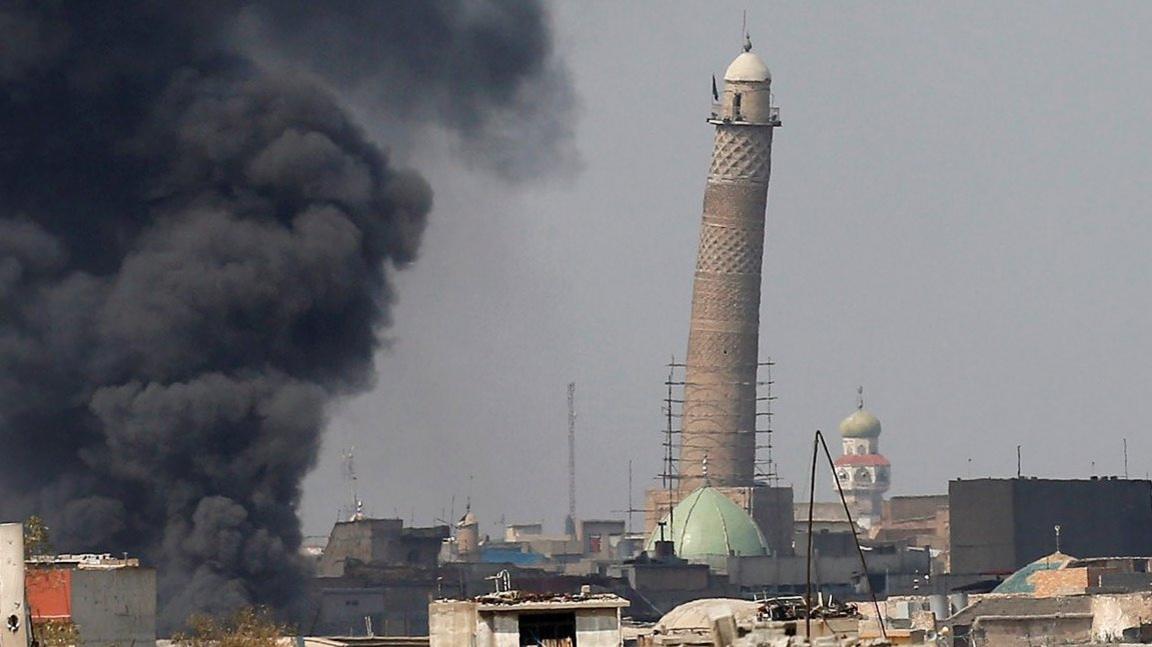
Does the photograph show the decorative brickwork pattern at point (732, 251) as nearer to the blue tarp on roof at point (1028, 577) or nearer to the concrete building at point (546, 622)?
the blue tarp on roof at point (1028, 577)

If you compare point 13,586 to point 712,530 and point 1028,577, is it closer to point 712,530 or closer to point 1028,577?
point 1028,577

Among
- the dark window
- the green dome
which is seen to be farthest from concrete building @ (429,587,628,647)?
the green dome

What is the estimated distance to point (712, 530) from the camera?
458ft

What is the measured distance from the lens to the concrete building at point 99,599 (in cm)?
5512

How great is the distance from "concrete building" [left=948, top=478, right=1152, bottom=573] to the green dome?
42.7 ft

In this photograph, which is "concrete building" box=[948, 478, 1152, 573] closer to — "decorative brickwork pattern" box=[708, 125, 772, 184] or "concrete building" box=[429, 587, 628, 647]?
"decorative brickwork pattern" box=[708, 125, 772, 184]

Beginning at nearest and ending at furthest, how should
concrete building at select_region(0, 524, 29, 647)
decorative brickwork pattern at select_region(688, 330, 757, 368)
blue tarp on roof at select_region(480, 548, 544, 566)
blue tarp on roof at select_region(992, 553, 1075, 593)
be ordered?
1. concrete building at select_region(0, 524, 29, 647)
2. blue tarp on roof at select_region(992, 553, 1075, 593)
3. decorative brickwork pattern at select_region(688, 330, 757, 368)
4. blue tarp on roof at select_region(480, 548, 544, 566)

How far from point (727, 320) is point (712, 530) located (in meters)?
18.5

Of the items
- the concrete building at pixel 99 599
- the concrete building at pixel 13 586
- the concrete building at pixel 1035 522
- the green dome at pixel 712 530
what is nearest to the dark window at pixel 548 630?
the concrete building at pixel 13 586

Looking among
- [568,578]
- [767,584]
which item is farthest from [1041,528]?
[568,578]

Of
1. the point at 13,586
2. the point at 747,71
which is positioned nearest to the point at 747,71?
the point at 747,71

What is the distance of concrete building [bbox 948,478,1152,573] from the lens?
12594cm

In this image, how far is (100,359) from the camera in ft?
292

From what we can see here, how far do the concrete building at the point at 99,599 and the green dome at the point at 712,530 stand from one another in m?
78.9
